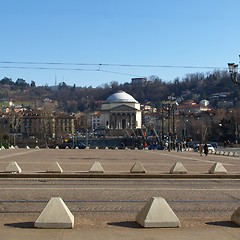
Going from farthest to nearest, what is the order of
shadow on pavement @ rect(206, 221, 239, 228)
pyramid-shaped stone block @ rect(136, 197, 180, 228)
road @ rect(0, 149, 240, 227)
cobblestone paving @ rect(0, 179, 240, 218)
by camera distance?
cobblestone paving @ rect(0, 179, 240, 218), road @ rect(0, 149, 240, 227), shadow on pavement @ rect(206, 221, 239, 228), pyramid-shaped stone block @ rect(136, 197, 180, 228)

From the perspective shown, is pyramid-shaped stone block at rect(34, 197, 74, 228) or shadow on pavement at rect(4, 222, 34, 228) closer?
pyramid-shaped stone block at rect(34, 197, 74, 228)

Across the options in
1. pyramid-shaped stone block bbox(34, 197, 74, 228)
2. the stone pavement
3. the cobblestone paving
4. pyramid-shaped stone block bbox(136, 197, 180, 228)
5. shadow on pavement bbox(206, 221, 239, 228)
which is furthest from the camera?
the cobblestone paving

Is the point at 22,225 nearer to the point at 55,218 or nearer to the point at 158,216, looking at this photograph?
the point at 55,218

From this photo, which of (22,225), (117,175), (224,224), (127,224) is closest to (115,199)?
(127,224)

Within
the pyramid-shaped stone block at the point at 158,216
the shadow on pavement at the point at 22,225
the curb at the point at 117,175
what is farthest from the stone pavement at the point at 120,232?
the curb at the point at 117,175

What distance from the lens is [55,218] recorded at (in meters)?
9.90

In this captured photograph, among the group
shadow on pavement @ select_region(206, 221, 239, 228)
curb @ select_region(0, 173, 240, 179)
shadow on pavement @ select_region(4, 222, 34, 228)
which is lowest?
curb @ select_region(0, 173, 240, 179)

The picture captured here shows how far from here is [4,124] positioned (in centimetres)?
19288

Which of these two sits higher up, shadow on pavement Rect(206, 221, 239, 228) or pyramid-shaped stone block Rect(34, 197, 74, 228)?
pyramid-shaped stone block Rect(34, 197, 74, 228)

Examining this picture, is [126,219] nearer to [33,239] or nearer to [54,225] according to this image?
[54,225]

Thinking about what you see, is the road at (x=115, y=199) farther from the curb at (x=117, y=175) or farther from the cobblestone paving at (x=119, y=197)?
the curb at (x=117, y=175)

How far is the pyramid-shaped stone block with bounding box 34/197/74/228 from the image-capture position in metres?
9.84

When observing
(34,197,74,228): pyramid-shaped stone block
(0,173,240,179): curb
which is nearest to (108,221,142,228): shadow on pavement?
(34,197,74,228): pyramid-shaped stone block

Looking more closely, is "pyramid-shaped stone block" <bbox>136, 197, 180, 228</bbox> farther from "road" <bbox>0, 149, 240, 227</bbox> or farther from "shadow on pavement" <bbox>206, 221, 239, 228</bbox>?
"shadow on pavement" <bbox>206, 221, 239, 228</bbox>
